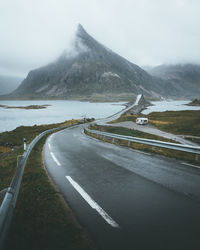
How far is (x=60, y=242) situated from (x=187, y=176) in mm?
5487

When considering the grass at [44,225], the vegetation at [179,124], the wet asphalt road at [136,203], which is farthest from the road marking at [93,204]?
the vegetation at [179,124]

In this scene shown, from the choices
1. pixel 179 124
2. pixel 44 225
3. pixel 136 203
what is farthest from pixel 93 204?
pixel 179 124

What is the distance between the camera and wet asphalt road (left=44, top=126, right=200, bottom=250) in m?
3.34

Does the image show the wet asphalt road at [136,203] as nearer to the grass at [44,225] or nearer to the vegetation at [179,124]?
the grass at [44,225]

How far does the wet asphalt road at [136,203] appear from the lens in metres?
3.34

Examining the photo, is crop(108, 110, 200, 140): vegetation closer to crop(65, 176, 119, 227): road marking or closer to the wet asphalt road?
the wet asphalt road

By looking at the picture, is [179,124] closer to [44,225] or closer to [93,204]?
[93,204]

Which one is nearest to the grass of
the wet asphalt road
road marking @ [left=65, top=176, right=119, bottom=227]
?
the wet asphalt road

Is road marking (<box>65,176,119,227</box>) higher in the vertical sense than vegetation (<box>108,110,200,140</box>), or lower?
higher

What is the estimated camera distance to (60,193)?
561cm

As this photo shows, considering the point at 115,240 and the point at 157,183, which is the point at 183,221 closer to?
the point at 115,240

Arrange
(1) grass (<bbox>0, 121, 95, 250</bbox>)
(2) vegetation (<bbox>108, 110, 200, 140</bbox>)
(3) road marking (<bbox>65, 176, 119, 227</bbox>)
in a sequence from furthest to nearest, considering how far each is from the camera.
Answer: (2) vegetation (<bbox>108, 110, 200, 140</bbox>)
(3) road marking (<bbox>65, 176, 119, 227</bbox>)
(1) grass (<bbox>0, 121, 95, 250</bbox>)

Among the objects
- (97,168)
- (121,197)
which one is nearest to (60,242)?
(121,197)

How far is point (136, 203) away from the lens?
4.75 m
